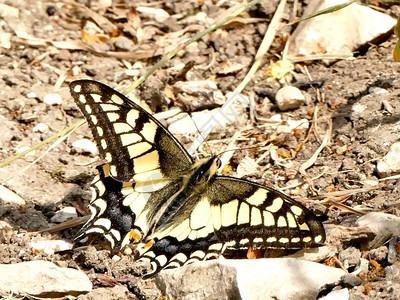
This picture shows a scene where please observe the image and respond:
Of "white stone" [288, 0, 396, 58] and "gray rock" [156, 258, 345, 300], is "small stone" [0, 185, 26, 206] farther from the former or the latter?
"white stone" [288, 0, 396, 58]

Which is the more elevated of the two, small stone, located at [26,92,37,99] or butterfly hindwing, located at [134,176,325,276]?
small stone, located at [26,92,37,99]

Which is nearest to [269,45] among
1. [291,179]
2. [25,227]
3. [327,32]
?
[327,32]

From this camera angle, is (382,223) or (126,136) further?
(126,136)

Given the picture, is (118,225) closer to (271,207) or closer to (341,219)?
(271,207)

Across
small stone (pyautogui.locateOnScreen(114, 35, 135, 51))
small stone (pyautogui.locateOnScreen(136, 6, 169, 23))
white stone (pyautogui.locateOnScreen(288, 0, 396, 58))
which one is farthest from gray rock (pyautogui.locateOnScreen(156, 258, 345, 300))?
small stone (pyautogui.locateOnScreen(136, 6, 169, 23))

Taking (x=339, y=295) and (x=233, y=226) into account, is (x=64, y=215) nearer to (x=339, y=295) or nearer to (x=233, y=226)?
(x=233, y=226)

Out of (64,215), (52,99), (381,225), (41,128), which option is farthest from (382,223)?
(52,99)

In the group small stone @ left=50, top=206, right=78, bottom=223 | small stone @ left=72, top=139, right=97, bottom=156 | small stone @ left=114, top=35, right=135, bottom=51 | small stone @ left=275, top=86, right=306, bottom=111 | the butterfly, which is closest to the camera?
the butterfly
